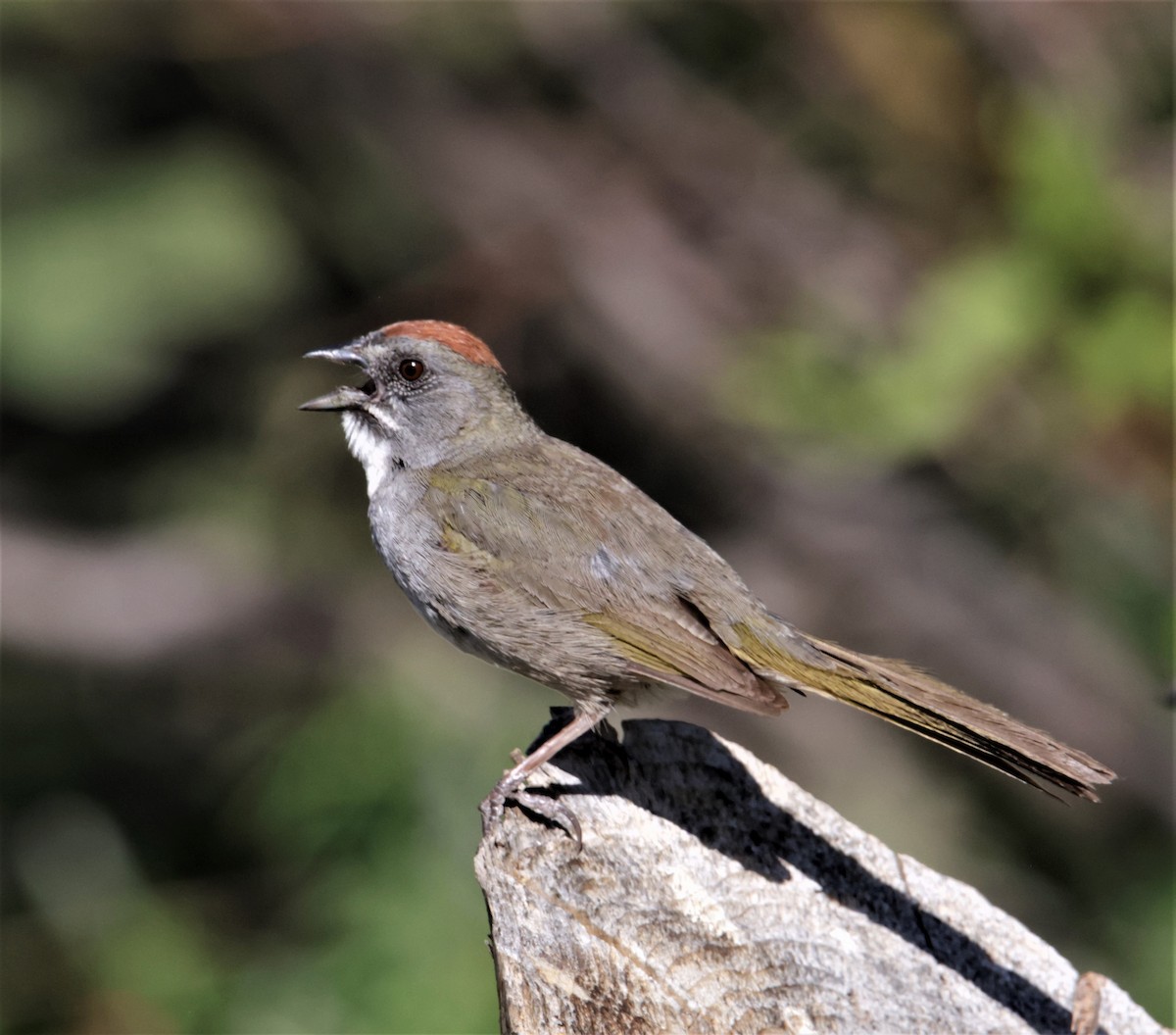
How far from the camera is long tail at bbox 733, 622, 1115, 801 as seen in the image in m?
3.47

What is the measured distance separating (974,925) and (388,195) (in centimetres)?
678

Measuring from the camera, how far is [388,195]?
9219mm

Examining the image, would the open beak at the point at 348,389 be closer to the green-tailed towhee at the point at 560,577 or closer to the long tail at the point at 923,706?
the green-tailed towhee at the point at 560,577

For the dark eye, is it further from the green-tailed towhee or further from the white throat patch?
the white throat patch

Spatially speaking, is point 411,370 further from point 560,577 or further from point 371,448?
point 560,577

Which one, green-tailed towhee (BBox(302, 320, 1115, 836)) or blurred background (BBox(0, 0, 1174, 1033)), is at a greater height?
blurred background (BBox(0, 0, 1174, 1033))

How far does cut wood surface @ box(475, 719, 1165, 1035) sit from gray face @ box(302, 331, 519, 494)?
56.1 inches

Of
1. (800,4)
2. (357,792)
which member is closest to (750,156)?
(800,4)

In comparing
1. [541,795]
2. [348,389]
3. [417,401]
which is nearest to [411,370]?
[417,401]

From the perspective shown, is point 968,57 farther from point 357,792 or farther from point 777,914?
point 777,914

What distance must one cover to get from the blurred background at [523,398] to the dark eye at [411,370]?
1.74 meters

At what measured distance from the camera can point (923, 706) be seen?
3.73m

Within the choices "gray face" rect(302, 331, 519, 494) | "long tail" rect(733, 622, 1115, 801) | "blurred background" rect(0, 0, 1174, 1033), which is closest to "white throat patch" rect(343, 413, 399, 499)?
"gray face" rect(302, 331, 519, 494)

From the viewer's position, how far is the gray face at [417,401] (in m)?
4.84
